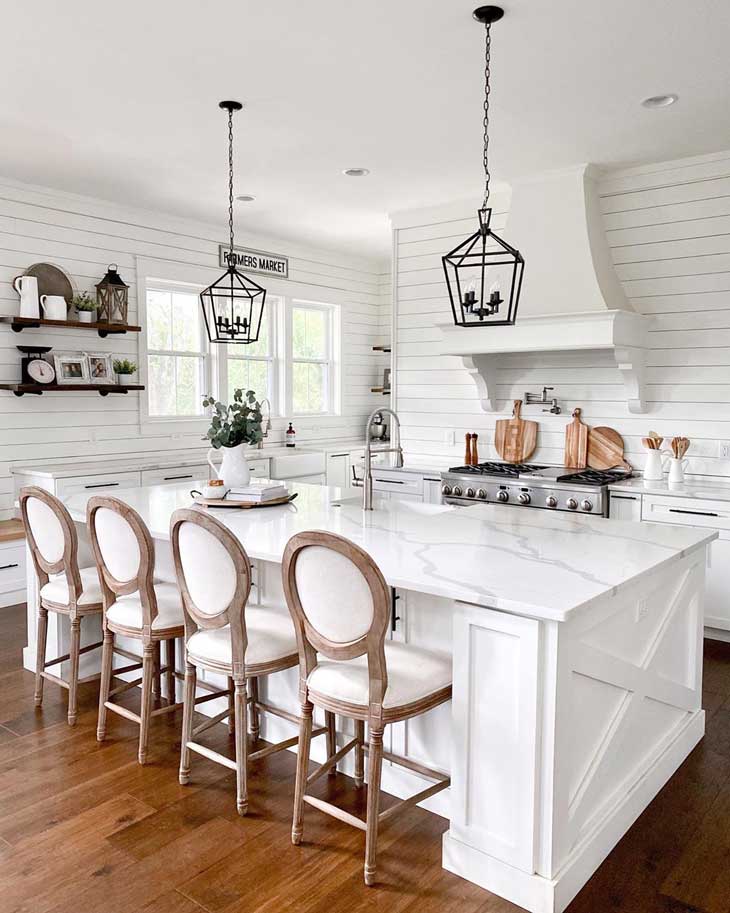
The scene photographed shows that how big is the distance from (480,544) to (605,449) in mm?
2638

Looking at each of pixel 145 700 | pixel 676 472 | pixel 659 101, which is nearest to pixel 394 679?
pixel 145 700

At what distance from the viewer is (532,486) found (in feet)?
15.4

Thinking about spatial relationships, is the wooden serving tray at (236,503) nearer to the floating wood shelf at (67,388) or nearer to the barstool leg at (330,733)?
the barstool leg at (330,733)

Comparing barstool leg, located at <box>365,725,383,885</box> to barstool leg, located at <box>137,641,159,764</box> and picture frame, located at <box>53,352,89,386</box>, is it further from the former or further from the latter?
picture frame, located at <box>53,352,89,386</box>

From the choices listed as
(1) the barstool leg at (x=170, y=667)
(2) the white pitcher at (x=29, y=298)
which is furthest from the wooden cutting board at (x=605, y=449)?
(2) the white pitcher at (x=29, y=298)

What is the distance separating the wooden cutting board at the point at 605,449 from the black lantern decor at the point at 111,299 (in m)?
3.56

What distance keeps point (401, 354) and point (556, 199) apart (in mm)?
1815

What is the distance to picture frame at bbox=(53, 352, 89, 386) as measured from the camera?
5.32 m

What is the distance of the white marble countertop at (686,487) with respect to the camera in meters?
4.20

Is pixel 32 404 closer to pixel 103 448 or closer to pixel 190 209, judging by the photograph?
pixel 103 448

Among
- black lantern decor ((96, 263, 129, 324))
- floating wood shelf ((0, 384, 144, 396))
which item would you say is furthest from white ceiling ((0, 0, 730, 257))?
floating wood shelf ((0, 384, 144, 396))

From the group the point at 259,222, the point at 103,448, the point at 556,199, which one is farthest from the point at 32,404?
the point at 556,199

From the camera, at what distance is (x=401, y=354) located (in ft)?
20.1

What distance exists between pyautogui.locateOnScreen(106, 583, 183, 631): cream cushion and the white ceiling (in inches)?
90.8
